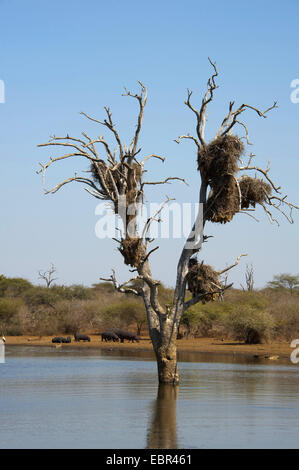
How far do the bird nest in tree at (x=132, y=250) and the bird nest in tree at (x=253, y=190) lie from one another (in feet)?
11.4

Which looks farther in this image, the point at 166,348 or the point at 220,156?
the point at 166,348

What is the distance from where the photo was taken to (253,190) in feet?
66.7

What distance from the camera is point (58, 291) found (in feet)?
217

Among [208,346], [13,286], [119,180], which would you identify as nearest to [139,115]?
[119,180]

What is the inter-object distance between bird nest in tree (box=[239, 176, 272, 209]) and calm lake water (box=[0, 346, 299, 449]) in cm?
535

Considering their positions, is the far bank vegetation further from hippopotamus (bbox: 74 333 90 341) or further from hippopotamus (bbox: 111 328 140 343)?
hippopotamus (bbox: 74 333 90 341)

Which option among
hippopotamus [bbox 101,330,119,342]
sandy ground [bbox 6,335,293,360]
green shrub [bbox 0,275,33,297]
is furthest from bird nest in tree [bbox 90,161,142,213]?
green shrub [bbox 0,275,33,297]

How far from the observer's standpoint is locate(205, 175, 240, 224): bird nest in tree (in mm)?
19422

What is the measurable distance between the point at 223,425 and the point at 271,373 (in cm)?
1149

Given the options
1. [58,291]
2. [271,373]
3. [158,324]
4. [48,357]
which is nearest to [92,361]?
[48,357]

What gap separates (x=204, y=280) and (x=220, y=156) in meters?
3.41

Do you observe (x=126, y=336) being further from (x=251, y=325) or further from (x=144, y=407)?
(x=144, y=407)

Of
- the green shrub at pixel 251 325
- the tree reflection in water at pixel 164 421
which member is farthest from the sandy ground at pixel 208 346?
the tree reflection in water at pixel 164 421

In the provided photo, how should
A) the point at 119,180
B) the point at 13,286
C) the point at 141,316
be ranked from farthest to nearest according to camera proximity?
the point at 13,286
the point at 141,316
the point at 119,180
